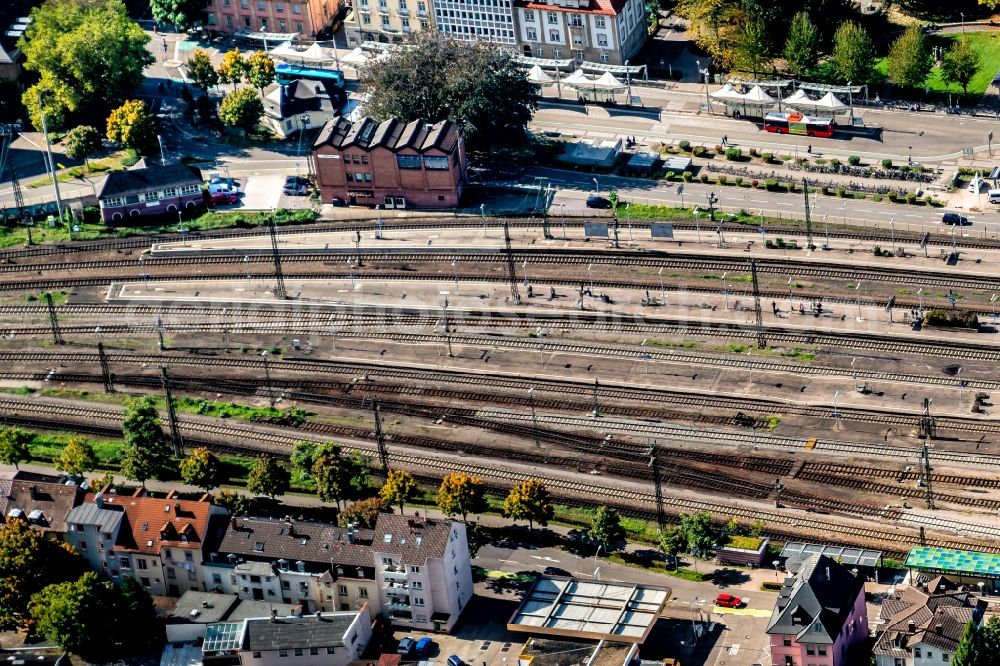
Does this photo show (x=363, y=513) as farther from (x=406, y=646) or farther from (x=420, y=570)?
(x=406, y=646)

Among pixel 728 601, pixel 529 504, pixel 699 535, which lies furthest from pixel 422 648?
pixel 699 535

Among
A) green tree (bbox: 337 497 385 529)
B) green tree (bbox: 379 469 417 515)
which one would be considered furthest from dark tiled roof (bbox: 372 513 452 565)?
green tree (bbox: 379 469 417 515)

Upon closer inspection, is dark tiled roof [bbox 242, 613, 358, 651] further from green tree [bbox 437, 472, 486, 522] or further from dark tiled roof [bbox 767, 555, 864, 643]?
dark tiled roof [bbox 767, 555, 864, 643]

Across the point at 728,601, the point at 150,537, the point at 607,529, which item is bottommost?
the point at 728,601

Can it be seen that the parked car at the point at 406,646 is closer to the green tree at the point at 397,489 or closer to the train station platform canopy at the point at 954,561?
the green tree at the point at 397,489

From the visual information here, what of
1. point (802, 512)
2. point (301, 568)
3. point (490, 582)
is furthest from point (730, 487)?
point (301, 568)

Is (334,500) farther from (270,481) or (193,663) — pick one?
(193,663)

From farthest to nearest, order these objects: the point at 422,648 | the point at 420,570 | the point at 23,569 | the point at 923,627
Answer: the point at 23,569 < the point at 420,570 < the point at 422,648 < the point at 923,627
